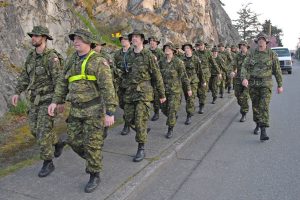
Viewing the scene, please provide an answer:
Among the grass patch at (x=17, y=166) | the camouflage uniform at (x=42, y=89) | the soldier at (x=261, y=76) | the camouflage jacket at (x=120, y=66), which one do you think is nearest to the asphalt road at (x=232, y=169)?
the soldier at (x=261, y=76)

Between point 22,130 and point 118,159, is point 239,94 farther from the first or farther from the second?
point 22,130

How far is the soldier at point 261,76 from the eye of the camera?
24.1ft

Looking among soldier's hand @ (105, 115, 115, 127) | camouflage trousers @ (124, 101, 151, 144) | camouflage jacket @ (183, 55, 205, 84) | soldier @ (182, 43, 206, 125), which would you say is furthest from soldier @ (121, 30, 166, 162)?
camouflage jacket @ (183, 55, 205, 84)

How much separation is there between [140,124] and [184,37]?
17761mm

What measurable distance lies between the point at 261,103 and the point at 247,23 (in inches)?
2501

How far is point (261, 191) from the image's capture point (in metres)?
4.76

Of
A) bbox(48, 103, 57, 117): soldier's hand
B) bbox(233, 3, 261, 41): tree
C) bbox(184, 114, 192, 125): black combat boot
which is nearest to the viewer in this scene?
bbox(48, 103, 57, 117): soldier's hand

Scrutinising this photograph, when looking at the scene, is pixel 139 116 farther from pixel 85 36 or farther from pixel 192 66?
pixel 192 66

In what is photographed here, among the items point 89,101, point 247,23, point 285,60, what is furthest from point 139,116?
point 247,23

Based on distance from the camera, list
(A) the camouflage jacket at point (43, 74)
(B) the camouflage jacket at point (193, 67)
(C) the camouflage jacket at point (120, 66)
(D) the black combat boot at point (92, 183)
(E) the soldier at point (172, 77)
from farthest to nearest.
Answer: (B) the camouflage jacket at point (193, 67) → (E) the soldier at point (172, 77) → (C) the camouflage jacket at point (120, 66) → (A) the camouflage jacket at point (43, 74) → (D) the black combat boot at point (92, 183)

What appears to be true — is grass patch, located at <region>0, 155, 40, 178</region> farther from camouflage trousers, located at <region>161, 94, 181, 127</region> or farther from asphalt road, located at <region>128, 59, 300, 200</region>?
camouflage trousers, located at <region>161, 94, 181, 127</region>

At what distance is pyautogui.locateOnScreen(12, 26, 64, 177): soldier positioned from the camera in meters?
4.97

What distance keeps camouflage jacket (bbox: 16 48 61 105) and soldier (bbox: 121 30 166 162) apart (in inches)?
54.6

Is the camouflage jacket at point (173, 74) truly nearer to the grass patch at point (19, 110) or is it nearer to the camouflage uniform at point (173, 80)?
the camouflage uniform at point (173, 80)
